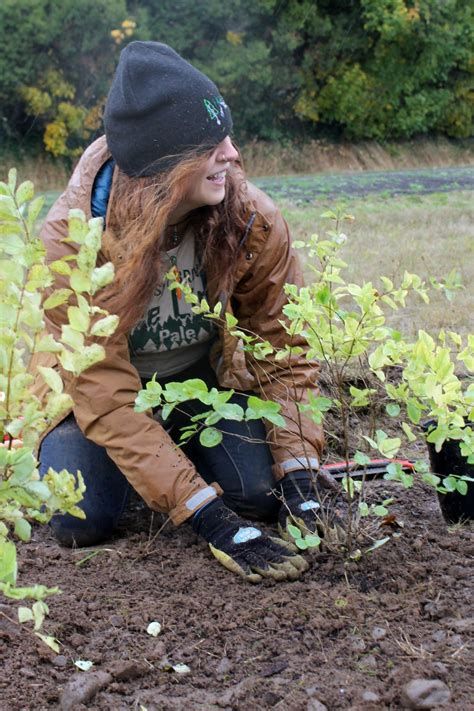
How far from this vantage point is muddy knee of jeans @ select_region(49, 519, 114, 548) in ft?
9.13

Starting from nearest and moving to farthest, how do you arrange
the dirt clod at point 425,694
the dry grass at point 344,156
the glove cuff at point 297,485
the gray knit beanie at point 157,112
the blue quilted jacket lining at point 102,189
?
1. the dirt clod at point 425,694
2. the gray knit beanie at point 157,112
3. the blue quilted jacket lining at point 102,189
4. the glove cuff at point 297,485
5. the dry grass at point 344,156

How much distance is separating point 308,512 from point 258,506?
337 millimetres

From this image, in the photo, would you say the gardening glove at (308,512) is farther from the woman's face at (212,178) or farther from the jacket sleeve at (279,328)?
the woman's face at (212,178)

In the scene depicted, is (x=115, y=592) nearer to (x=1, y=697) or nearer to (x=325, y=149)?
(x=1, y=697)

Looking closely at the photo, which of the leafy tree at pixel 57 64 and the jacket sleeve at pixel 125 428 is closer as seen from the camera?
the jacket sleeve at pixel 125 428

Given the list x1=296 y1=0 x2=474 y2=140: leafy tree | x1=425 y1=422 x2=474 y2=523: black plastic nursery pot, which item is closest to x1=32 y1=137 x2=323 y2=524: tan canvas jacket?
x1=425 y1=422 x2=474 y2=523: black plastic nursery pot

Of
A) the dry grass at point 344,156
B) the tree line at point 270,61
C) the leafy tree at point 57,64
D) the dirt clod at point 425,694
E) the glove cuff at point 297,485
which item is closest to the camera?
the dirt clod at point 425,694

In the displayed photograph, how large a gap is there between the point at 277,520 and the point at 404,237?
15.5 ft

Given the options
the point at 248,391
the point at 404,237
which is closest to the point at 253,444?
the point at 248,391

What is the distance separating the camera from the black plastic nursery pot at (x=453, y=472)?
2615 mm

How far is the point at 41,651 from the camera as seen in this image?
202 centimetres

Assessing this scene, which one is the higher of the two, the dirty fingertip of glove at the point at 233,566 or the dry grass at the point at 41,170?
the dirty fingertip of glove at the point at 233,566

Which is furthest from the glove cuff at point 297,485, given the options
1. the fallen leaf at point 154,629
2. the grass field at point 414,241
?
the grass field at point 414,241

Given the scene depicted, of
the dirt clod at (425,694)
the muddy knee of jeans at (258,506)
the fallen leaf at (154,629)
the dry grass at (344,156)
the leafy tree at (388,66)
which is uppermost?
the dirt clod at (425,694)
